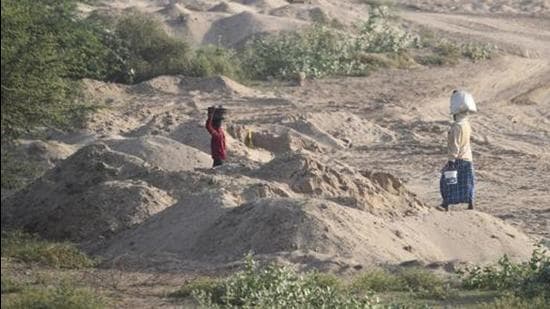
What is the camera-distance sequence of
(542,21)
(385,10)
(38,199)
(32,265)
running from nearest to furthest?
(32,265) → (38,199) → (385,10) → (542,21)

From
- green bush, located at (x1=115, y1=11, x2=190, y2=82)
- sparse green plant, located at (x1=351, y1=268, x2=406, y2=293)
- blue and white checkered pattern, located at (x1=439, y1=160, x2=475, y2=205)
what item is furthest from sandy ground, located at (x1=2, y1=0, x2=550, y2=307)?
green bush, located at (x1=115, y1=11, x2=190, y2=82)

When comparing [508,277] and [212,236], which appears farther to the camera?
[212,236]

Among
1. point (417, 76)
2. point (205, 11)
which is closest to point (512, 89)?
point (417, 76)

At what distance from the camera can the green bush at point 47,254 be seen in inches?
460

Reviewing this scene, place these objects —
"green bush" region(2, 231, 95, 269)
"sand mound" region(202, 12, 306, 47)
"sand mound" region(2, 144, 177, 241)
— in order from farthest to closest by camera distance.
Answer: "sand mound" region(202, 12, 306, 47) < "sand mound" region(2, 144, 177, 241) < "green bush" region(2, 231, 95, 269)

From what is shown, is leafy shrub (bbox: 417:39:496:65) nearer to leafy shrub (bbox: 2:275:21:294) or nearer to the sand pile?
the sand pile

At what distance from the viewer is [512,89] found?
91.6 feet

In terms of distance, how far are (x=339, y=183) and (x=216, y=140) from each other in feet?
6.52

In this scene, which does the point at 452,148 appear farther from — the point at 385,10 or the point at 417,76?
the point at 385,10

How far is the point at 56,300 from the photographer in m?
9.09

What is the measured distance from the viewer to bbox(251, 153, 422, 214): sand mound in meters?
13.9

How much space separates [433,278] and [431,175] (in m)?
8.63

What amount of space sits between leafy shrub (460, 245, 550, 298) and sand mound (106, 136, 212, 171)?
5.70 meters

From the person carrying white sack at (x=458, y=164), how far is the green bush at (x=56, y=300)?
19.9 ft
